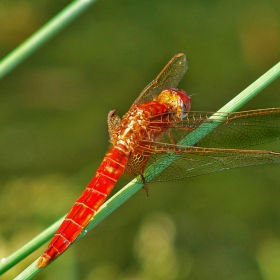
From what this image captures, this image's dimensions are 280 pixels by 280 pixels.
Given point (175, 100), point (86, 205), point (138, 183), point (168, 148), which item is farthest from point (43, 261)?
point (175, 100)

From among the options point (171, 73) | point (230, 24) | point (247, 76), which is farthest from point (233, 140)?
point (230, 24)

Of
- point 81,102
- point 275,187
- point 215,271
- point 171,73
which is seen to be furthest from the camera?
point 81,102

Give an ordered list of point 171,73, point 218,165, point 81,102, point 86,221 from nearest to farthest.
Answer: point 86,221, point 218,165, point 171,73, point 81,102

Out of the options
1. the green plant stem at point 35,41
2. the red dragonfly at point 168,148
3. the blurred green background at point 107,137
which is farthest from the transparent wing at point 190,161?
the blurred green background at point 107,137

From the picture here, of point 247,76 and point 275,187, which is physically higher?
point 247,76

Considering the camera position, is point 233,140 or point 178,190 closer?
Answer: point 233,140

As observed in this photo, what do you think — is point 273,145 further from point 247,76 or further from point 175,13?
point 175,13

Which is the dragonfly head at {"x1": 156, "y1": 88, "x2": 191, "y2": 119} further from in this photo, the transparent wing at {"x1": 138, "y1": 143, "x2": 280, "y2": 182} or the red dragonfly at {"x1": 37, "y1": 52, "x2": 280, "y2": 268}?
the transparent wing at {"x1": 138, "y1": 143, "x2": 280, "y2": 182}
